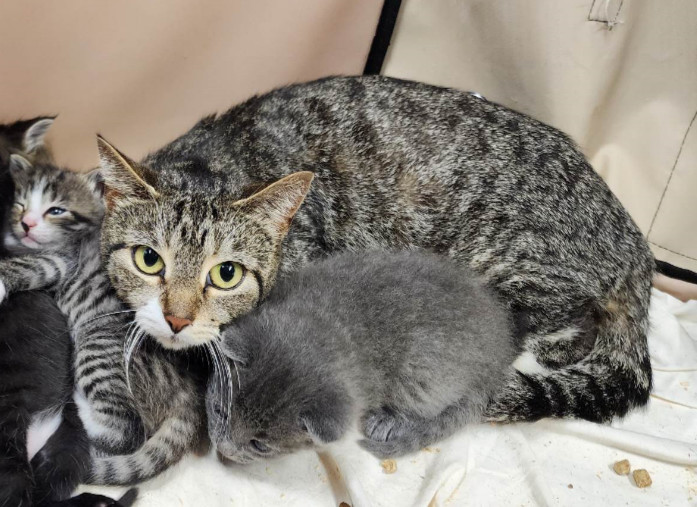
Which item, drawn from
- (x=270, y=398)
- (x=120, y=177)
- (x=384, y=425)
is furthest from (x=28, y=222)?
(x=384, y=425)

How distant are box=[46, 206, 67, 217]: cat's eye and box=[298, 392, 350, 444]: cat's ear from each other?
130 centimetres

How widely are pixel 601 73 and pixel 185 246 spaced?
2.04 m

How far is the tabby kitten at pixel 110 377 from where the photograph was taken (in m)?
1.95

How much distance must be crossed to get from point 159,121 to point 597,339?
212 cm

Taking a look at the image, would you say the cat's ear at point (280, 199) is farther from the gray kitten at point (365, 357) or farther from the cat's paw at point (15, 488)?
the cat's paw at point (15, 488)

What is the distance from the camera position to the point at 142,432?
1.96m

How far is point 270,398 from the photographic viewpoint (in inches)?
74.5

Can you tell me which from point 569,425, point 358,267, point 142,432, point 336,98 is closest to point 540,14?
point 336,98

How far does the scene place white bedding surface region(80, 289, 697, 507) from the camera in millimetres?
2061

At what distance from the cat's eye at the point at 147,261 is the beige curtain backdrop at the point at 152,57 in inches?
45.1

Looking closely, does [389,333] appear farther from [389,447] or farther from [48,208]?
[48,208]

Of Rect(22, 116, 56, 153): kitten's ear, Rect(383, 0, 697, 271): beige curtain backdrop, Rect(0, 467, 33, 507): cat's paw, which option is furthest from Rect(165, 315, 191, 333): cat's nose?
Rect(383, 0, 697, 271): beige curtain backdrop

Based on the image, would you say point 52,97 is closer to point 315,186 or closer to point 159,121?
point 159,121

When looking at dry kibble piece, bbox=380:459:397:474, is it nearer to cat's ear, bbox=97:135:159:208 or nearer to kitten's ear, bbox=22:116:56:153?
cat's ear, bbox=97:135:159:208
